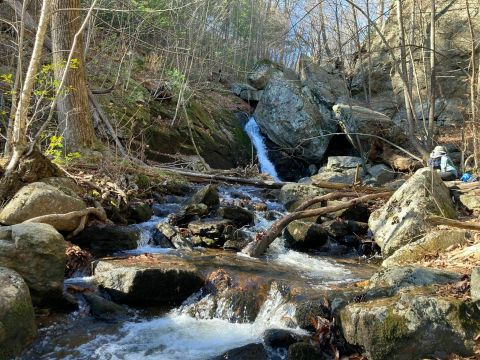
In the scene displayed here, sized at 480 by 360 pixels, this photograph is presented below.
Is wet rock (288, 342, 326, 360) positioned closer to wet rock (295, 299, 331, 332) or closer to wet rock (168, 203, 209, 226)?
wet rock (295, 299, 331, 332)

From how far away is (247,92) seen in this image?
25531 mm

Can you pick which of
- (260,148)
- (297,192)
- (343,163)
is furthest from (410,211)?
(260,148)

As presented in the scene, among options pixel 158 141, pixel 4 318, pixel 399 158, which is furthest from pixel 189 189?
pixel 399 158

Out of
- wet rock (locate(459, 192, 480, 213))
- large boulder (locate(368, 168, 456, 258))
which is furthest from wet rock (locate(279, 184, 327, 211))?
wet rock (locate(459, 192, 480, 213))

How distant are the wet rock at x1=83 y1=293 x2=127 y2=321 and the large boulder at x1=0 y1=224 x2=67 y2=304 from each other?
36cm

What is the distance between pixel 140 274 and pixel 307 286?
2.15 m

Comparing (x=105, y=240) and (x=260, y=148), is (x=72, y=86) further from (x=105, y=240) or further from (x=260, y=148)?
(x=260, y=148)

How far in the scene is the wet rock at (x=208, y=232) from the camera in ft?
25.4

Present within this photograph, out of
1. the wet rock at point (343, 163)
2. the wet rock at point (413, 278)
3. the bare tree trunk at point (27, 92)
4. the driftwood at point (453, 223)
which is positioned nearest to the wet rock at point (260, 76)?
the wet rock at point (343, 163)

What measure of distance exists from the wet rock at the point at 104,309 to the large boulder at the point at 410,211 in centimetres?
453

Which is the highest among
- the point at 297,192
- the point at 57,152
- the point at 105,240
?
the point at 57,152

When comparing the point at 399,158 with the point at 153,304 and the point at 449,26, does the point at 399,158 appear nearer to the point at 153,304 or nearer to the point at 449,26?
the point at 449,26

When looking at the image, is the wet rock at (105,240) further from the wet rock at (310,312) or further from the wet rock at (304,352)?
the wet rock at (304,352)

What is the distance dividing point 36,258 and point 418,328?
148 inches
